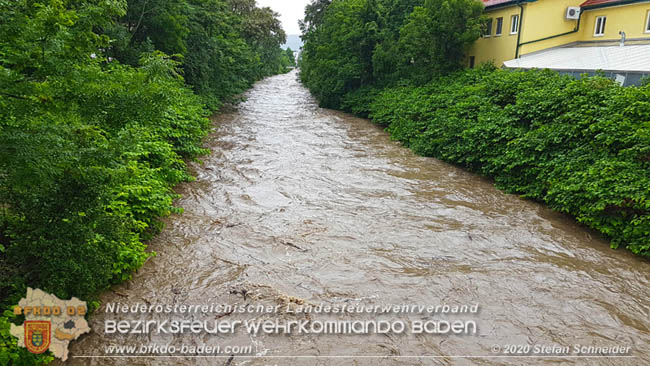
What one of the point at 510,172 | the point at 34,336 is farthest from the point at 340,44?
the point at 34,336

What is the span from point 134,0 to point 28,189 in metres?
14.3

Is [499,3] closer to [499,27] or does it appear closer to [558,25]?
[499,27]

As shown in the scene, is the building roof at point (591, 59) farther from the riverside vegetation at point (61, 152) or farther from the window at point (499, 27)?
the riverside vegetation at point (61, 152)

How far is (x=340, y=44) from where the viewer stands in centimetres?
→ 2847

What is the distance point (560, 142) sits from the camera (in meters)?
10.8

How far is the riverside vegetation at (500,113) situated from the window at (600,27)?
5.13 metres

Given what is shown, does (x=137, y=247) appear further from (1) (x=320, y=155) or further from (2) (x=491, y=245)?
(1) (x=320, y=155)

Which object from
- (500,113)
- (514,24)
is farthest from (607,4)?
(500,113)

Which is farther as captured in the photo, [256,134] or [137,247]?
[256,134]

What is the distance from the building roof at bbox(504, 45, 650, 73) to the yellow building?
62 centimetres

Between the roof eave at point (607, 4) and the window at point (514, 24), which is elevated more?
the roof eave at point (607, 4)

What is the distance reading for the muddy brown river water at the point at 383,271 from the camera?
5434 millimetres

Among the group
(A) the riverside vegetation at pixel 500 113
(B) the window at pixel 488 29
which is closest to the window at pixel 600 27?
(B) the window at pixel 488 29

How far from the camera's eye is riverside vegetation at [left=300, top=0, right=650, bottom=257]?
8938mm
